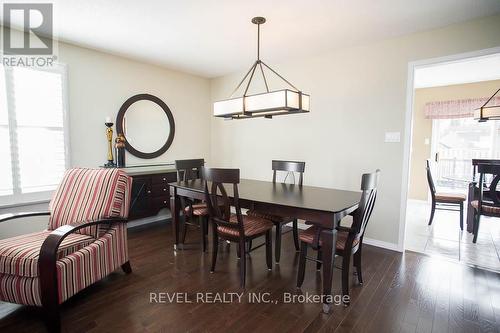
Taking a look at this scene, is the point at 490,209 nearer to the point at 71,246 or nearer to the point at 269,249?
the point at 269,249

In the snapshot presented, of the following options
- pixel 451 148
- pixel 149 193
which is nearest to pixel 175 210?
pixel 149 193

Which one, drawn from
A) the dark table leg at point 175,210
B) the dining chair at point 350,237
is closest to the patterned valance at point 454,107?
the dining chair at point 350,237

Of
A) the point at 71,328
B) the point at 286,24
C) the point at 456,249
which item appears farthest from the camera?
the point at 456,249

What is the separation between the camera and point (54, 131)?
10.4 ft

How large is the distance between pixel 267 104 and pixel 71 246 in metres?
1.90

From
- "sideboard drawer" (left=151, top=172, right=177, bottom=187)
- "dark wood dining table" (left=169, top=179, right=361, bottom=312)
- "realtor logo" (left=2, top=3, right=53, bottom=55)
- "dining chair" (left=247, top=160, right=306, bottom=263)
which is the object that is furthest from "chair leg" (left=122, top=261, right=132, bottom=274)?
"realtor logo" (left=2, top=3, right=53, bottom=55)

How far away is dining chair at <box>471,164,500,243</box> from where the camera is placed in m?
2.89

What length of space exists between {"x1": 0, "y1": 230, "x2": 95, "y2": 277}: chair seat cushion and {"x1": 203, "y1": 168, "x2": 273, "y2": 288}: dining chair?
1086mm

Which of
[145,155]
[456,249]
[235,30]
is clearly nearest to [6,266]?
[145,155]

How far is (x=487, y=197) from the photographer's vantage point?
3.21 meters

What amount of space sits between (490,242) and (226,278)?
3.43m

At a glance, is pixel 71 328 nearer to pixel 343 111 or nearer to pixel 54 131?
pixel 54 131

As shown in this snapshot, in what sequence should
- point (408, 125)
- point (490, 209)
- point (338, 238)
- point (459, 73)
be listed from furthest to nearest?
point (459, 73)
point (490, 209)
point (408, 125)
point (338, 238)

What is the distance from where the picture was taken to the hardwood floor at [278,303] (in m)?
1.77
